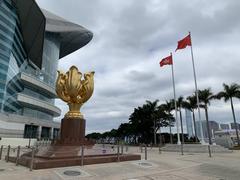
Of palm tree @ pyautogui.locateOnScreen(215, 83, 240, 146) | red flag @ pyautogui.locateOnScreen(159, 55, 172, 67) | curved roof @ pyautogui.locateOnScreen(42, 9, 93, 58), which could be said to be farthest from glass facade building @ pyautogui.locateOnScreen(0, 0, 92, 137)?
palm tree @ pyautogui.locateOnScreen(215, 83, 240, 146)

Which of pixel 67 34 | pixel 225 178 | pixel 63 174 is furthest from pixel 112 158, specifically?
pixel 67 34

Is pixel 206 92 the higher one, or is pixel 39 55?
pixel 39 55

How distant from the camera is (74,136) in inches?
600

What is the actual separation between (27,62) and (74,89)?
50113mm

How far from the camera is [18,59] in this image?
50781 mm

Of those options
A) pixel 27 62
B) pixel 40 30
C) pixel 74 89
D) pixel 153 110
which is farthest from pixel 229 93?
pixel 27 62

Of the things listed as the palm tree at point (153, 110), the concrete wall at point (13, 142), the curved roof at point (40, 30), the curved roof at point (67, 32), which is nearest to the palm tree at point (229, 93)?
the palm tree at point (153, 110)

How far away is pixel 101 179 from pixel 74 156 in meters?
3.86

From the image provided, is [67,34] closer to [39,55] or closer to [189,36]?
[39,55]

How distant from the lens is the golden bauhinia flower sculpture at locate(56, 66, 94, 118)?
16.4 m

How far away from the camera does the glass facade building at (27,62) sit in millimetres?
41188

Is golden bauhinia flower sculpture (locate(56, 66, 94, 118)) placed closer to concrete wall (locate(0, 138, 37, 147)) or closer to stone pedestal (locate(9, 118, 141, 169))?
stone pedestal (locate(9, 118, 141, 169))

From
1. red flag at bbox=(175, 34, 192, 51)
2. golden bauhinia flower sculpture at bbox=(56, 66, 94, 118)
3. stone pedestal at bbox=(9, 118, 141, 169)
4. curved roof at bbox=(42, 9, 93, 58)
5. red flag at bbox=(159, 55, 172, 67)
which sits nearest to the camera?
stone pedestal at bbox=(9, 118, 141, 169)

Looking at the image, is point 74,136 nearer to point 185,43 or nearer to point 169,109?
point 185,43
